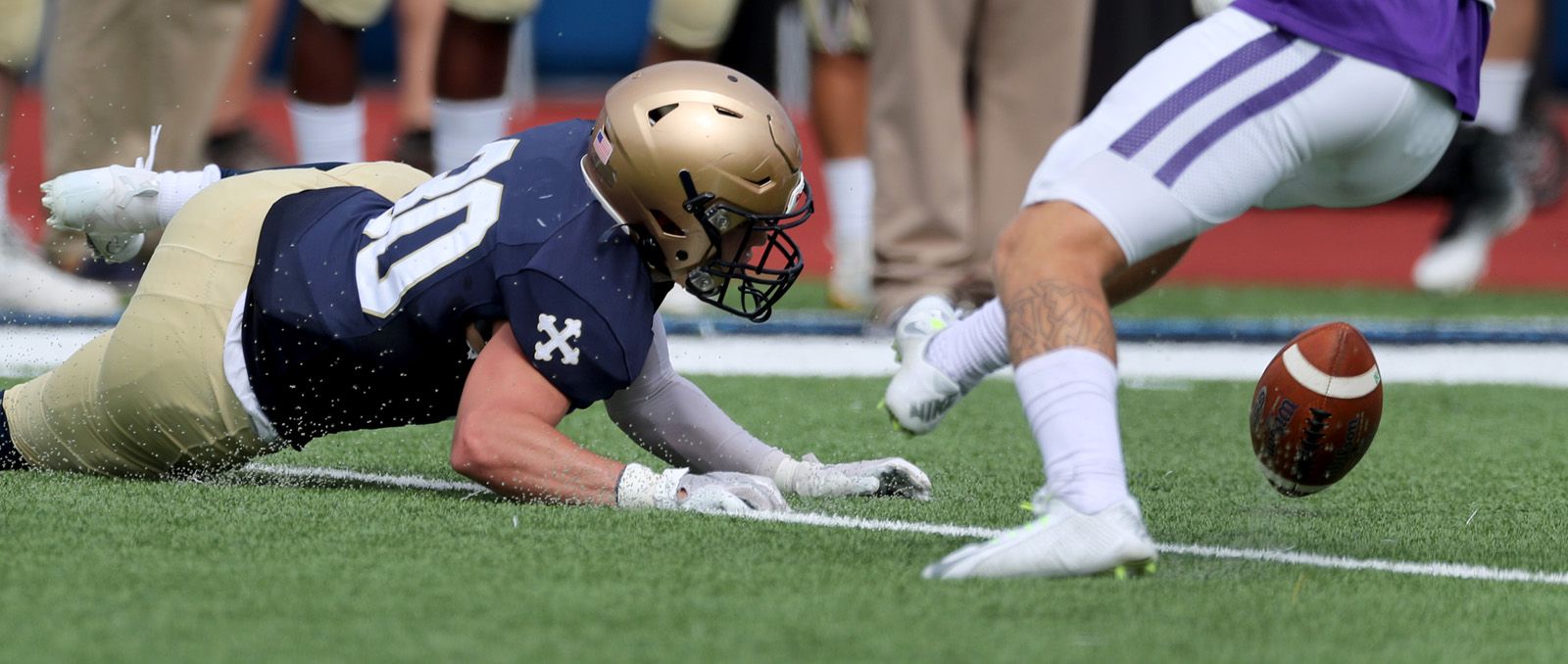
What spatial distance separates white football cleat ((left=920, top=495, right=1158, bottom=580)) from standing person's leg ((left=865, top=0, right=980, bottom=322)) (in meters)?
2.87

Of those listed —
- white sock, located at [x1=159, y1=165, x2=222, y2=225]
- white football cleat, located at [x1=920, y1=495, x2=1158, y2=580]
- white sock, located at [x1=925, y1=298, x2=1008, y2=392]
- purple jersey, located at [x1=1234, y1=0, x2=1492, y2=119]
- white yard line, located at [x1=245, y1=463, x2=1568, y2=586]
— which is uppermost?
purple jersey, located at [x1=1234, y1=0, x2=1492, y2=119]

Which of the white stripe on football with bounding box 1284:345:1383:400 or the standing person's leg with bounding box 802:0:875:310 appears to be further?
the standing person's leg with bounding box 802:0:875:310

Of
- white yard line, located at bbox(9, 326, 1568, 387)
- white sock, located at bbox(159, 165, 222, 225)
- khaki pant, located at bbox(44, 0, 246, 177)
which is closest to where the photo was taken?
white sock, located at bbox(159, 165, 222, 225)

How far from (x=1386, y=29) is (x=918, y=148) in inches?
115

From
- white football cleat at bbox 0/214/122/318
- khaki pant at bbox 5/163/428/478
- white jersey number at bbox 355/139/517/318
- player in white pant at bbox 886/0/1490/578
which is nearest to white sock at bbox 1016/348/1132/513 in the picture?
player in white pant at bbox 886/0/1490/578

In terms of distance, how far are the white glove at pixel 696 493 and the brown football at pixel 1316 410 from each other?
2.47ft

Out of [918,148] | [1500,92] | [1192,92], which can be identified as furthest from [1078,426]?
[1500,92]

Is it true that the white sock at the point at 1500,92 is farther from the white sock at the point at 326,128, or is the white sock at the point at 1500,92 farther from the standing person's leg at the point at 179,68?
the standing person's leg at the point at 179,68

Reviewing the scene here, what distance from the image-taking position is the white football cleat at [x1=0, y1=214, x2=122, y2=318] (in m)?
5.51

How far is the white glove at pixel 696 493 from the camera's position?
3.17 meters

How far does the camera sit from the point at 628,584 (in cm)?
264

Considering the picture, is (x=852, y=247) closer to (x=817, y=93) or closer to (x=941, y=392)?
(x=817, y=93)

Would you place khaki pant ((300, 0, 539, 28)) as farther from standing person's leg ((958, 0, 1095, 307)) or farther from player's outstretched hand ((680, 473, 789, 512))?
player's outstretched hand ((680, 473, 789, 512))

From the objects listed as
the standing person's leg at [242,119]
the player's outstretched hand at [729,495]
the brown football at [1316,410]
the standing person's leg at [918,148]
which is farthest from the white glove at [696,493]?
the standing person's leg at [242,119]
